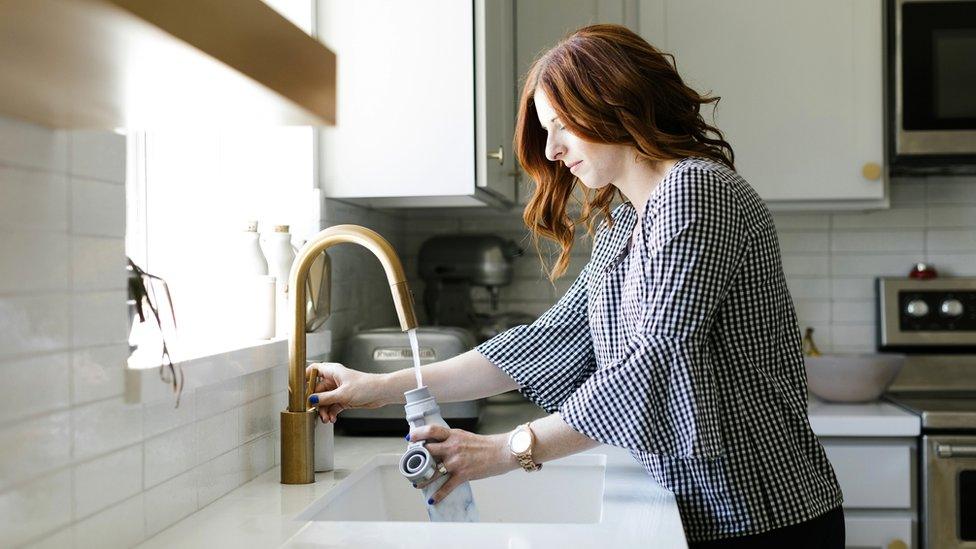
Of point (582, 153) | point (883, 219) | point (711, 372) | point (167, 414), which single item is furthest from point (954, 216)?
point (167, 414)

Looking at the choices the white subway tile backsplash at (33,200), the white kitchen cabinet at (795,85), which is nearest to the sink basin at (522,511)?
the white subway tile backsplash at (33,200)

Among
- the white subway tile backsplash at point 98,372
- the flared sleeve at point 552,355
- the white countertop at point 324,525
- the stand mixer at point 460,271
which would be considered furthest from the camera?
the stand mixer at point 460,271

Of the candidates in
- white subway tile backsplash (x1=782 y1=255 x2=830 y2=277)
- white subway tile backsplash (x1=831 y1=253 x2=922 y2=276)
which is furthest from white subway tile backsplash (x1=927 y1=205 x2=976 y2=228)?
white subway tile backsplash (x1=782 y1=255 x2=830 y2=277)

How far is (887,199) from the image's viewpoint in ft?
8.57

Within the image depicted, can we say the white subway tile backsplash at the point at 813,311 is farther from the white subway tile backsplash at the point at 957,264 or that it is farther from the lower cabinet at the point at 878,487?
the lower cabinet at the point at 878,487

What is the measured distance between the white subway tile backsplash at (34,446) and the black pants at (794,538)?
79 cm

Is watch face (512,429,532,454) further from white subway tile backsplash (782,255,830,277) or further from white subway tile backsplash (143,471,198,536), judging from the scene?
white subway tile backsplash (782,255,830,277)

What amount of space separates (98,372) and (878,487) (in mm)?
1945

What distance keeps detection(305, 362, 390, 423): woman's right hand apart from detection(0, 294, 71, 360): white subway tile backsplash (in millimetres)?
563

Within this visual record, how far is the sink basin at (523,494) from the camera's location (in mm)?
1659

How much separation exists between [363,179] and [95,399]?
107 centimetres

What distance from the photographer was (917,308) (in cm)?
281

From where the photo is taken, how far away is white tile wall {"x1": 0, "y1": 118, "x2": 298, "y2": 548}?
883mm

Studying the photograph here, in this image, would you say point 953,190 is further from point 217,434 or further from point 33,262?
point 33,262
